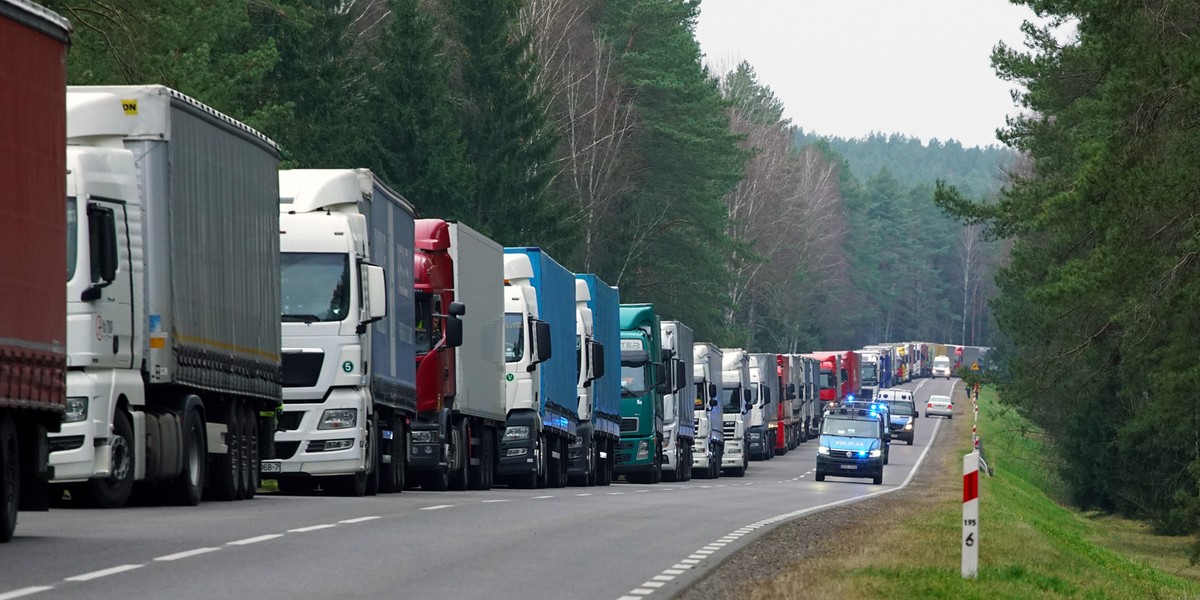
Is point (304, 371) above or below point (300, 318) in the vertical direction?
below

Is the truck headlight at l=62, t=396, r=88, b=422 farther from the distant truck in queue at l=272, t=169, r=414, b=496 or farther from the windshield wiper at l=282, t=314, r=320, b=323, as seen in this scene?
the windshield wiper at l=282, t=314, r=320, b=323

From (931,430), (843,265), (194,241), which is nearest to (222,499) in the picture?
(194,241)

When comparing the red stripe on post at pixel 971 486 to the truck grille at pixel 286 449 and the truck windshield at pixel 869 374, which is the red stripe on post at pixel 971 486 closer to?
the truck grille at pixel 286 449

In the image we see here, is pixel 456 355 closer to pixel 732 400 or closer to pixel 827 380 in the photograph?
pixel 732 400

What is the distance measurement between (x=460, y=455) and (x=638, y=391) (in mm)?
14322

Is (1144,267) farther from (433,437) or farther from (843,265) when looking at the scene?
(843,265)

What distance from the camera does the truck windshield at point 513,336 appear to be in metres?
32.6

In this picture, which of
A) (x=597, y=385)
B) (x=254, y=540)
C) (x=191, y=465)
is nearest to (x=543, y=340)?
(x=597, y=385)

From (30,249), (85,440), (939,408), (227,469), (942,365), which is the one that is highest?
(942,365)

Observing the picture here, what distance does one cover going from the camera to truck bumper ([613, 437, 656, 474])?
43.1 metres

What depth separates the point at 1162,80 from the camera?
96.0 ft

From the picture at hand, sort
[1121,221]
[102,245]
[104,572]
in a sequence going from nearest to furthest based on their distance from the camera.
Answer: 1. [104,572]
2. [102,245]
3. [1121,221]

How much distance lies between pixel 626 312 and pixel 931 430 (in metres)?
62.1

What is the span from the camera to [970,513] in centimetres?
1483
